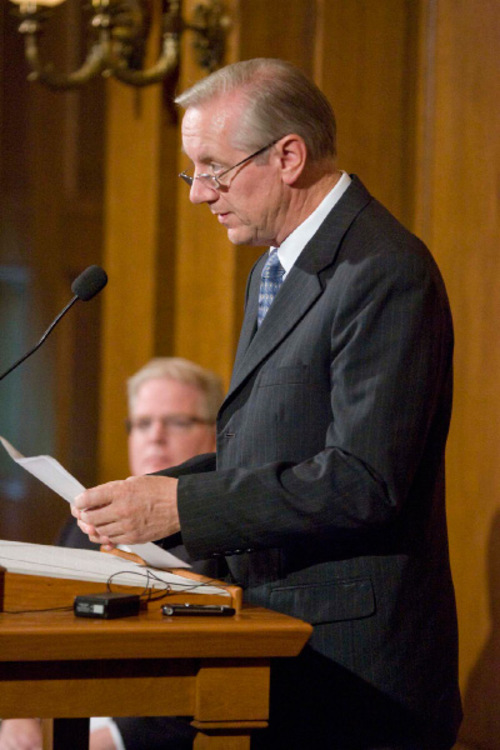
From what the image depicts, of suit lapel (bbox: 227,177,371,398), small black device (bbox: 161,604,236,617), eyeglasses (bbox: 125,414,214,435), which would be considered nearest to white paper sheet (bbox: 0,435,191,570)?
small black device (bbox: 161,604,236,617)

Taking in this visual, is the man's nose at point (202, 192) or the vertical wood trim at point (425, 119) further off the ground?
the vertical wood trim at point (425, 119)

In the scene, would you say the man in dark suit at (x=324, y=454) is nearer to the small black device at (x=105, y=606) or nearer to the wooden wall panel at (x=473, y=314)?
the small black device at (x=105, y=606)

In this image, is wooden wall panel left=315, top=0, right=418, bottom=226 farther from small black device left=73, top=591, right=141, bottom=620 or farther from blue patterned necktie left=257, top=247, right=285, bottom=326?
small black device left=73, top=591, right=141, bottom=620

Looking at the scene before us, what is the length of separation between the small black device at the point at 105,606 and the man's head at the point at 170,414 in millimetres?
1594

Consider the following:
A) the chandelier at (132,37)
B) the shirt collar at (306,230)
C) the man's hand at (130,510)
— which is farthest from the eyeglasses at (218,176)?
the chandelier at (132,37)

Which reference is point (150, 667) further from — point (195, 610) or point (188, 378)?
point (188, 378)

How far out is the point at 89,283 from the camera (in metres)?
1.84

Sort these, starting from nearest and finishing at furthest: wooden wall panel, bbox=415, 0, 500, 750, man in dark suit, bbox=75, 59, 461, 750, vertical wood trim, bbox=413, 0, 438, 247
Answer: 1. man in dark suit, bbox=75, 59, 461, 750
2. wooden wall panel, bbox=415, 0, 500, 750
3. vertical wood trim, bbox=413, 0, 438, 247

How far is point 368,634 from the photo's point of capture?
159 cm

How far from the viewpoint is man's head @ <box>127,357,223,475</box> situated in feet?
9.96

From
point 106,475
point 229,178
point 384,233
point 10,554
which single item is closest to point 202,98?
point 229,178

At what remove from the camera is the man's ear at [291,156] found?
1762 mm

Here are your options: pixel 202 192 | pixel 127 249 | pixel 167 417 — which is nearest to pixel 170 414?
pixel 167 417

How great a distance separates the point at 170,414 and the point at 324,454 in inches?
63.1
